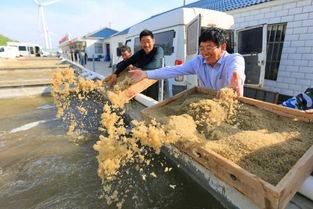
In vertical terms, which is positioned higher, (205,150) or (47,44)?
(47,44)

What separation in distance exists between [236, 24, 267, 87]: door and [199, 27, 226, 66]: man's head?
3.81m

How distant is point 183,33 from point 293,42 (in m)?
3.95

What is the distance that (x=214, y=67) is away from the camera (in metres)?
2.18

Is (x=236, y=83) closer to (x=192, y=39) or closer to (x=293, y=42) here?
(x=192, y=39)

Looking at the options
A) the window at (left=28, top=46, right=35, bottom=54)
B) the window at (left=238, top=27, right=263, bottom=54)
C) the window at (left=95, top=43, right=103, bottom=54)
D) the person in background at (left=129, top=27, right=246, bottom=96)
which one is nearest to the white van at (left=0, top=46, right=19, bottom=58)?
the window at (left=28, top=46, right=35, bottom=54)

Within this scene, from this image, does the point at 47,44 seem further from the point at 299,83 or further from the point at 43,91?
the point at 299,83

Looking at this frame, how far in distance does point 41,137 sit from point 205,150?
11.9 feet

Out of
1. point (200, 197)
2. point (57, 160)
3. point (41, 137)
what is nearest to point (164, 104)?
point (200, 197)

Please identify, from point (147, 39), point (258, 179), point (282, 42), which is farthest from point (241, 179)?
point (282, 42)

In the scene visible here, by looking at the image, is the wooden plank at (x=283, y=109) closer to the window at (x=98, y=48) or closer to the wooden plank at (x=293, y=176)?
the wooden plank at (x=293, y=176)

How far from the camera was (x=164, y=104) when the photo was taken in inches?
86.2

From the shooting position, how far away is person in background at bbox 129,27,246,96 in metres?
1.87

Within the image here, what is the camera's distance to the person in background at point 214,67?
187cm

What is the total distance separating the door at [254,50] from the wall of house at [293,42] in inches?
72.1
